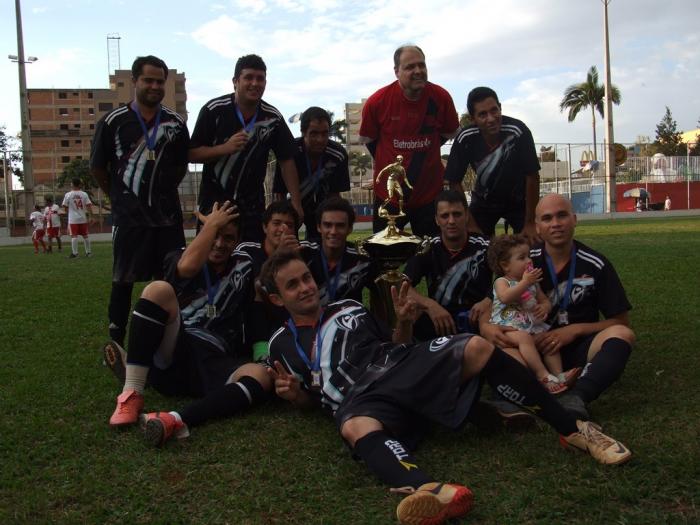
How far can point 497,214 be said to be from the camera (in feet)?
18.7

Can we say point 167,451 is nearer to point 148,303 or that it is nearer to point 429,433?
point 148,303

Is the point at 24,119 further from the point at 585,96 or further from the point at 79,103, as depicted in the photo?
the point at 79,103

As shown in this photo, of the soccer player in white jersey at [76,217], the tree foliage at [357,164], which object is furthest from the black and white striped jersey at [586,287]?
the tree foliage at [357,164]

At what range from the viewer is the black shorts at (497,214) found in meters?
5.64

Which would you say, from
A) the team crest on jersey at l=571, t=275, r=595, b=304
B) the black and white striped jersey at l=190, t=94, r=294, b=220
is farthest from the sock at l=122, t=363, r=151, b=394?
the team crest on jersey at l=571, t=275, r=595, b=304

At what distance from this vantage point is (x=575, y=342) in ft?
12.8

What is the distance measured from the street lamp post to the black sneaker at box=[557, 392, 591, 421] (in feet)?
89.8

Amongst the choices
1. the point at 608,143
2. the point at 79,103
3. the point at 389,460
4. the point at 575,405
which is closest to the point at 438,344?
the point at 389,460

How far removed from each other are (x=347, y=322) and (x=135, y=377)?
1.18 m

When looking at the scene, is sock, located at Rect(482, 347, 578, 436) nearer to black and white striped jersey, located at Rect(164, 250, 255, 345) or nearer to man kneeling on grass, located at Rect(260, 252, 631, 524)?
man kneeling on grass, located at Rect(260, 252, 631, 524)

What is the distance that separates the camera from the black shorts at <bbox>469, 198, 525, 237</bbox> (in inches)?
222

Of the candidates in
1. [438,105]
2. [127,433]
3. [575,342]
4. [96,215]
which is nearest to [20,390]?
[127,433]

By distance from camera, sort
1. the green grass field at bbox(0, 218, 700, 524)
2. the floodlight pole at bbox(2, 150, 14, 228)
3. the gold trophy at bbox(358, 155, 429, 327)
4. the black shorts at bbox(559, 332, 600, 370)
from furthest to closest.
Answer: the floodlight pole at bbox(2, 150, 14, 228) < the gold trophy at bbox(358, 155, 429, 327) < the black shorts at bbox(559, 332, 600, 370) < the green grass field at bbox(0, 218, 700, 524)

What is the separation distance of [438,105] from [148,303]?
2.94 m
